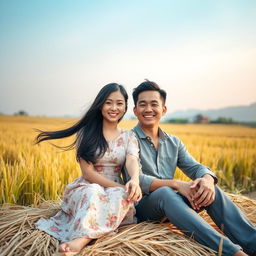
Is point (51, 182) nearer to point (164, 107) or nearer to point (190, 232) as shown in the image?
point (164, 107)

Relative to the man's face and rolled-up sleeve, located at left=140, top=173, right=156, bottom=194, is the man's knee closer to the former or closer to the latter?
rolled-up sleeve, located at left=140, top=173, right=156, bottom=194

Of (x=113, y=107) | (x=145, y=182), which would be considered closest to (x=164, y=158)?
(x=145, y=182)

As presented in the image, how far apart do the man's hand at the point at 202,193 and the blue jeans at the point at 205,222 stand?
0.24ft

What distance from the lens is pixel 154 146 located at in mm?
2410

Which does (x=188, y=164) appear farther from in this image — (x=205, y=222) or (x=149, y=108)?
(x=205, y=222)

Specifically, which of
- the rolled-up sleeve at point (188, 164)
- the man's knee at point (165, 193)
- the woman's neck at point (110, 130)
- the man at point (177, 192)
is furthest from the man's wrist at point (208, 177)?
the woman's neck at point (110, 130)

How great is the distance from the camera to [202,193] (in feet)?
6.42

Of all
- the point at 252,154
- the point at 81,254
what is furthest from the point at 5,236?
the point at 252,154

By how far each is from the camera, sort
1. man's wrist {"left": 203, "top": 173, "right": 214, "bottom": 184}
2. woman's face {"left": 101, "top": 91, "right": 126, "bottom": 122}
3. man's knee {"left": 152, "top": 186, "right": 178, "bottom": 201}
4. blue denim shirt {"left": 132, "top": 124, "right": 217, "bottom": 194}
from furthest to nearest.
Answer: blue denim shirt {"left": 132, "top": 124, "right": 217, "bottom": 194} < woman's face {"left": 101, "top": 91, "right": 126, "bottom": 122} < man's wrist {"left": 203, "top": 173, "right": 214, "bottom": 184} < man's knee {"left": 152, "top": 186, "right": 178, "bottom": 201}

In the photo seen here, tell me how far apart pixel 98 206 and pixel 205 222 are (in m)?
0.67

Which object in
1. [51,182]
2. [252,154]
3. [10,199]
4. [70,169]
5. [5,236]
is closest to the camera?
[5,236]

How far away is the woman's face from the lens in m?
2.23

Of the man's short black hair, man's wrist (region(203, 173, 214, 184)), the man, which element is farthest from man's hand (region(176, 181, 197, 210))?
the man's short black hair

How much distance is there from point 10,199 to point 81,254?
1366mm
